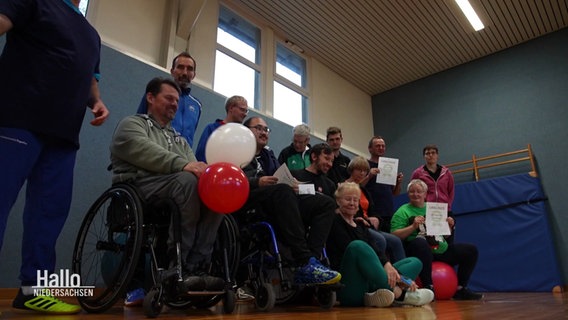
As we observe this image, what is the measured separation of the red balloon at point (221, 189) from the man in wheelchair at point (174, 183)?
4 cm

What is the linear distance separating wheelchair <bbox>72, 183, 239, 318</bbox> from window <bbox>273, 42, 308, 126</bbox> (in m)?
3.73

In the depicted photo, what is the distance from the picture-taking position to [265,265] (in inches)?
69.7

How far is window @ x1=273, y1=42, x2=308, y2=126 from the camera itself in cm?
531

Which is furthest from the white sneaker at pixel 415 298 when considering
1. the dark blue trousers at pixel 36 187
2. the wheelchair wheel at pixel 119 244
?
the dark blue trousers at pixel 36 187

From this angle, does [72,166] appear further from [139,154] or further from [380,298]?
[380,298]

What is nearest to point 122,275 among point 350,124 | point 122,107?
point 122,107

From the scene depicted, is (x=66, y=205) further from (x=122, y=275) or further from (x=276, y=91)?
(x=276, y=91)

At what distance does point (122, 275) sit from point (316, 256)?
81 cm

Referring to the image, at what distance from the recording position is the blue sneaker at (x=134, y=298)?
175cm

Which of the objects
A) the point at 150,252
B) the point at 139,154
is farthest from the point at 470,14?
the point at 150,252

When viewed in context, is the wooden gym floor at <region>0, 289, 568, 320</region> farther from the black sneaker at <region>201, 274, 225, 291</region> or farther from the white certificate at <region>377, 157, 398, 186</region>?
the white certificate at <region>377, 157, 398, 186</region>

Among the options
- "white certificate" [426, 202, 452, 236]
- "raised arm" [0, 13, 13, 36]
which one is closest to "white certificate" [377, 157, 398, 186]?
"white certificate" [426, 202, 452, 236]

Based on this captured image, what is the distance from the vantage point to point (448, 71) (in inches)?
247

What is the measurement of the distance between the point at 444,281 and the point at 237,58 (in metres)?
3.45
